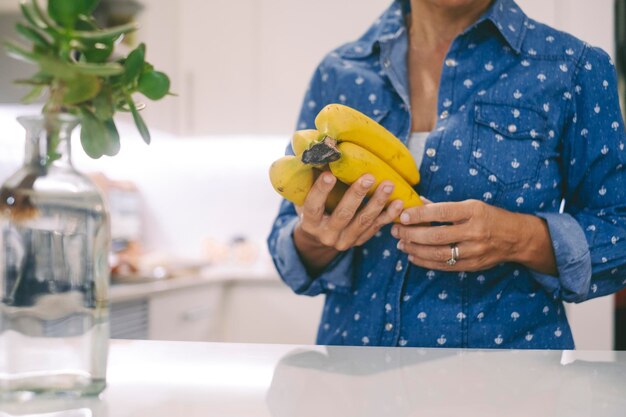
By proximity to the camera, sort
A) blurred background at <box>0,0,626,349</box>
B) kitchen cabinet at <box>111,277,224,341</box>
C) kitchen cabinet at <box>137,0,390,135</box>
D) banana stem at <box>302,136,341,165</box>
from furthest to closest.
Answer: kitchen cabinet at <box>137,0,390,135</box>, blurred background at <box>0,0,626,349</box>, kitchen cabinet at <box>111,277,224,341</box>, banana stem at <box>302,136,341,165</box>

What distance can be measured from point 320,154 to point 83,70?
0.28m

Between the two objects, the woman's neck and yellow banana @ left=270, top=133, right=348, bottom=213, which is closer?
yellow banana @ left=270, top=133, right=348, bottom=213

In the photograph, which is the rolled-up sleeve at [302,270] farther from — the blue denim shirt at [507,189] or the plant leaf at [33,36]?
the plant leaf at [33,36]

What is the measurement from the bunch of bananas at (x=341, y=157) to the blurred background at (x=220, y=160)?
148 cm

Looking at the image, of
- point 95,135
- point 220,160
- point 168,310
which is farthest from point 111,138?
point 220,160

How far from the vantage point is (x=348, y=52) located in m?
1.12

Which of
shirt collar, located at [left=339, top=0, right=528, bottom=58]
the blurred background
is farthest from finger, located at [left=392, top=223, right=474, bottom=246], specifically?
the blurred background

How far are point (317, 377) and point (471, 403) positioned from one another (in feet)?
0.48

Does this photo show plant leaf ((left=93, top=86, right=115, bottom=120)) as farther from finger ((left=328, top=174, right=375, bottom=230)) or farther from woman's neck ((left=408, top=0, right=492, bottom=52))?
woman's neck ((left=408, top=0, right=492, bottom=52))

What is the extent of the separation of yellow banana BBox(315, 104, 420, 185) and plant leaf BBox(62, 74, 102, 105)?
0.27 metres

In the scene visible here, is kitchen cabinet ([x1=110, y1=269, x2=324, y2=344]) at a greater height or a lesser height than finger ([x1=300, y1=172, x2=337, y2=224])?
lesser

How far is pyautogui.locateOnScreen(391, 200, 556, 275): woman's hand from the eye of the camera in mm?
833

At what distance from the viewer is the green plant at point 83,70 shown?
49 cm

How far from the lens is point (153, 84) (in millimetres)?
568
